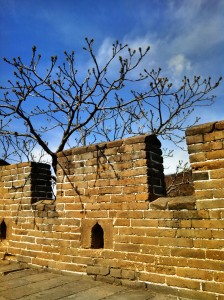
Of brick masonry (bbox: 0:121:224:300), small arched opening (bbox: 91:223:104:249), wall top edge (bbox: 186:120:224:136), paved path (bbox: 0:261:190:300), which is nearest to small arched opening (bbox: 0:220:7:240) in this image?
brick masonry (bbox: 0:121:224:300)

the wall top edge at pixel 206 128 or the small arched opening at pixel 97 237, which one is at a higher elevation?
the wall top edge at pixel 206 128

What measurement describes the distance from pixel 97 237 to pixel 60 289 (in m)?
0.80

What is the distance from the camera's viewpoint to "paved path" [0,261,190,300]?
2.67 m

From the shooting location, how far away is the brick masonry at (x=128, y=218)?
270 centimetres

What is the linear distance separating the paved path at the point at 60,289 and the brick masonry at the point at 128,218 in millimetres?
135

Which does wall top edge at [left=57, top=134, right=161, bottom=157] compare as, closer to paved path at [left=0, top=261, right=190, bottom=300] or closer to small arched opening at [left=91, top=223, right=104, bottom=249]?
small arched opening at [left=91, top=223, right=104, bottom=249]

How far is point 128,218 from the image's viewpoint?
10.6 ft

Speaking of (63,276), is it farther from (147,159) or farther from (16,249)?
(147,159)

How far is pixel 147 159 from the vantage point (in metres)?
3.23

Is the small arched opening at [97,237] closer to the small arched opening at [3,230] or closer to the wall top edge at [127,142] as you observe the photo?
the wall top edge at [127,142]

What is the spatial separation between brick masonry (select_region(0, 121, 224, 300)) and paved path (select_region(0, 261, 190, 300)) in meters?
0.13

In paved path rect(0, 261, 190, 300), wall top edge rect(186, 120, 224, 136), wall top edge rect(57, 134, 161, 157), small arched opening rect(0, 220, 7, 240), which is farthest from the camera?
small arched opening rect(0, 220, 7, 240)

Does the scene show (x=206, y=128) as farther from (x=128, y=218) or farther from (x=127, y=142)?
(x=128, y=218)

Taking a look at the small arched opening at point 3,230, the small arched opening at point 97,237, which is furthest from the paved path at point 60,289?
the small arched opening at point 3,230
